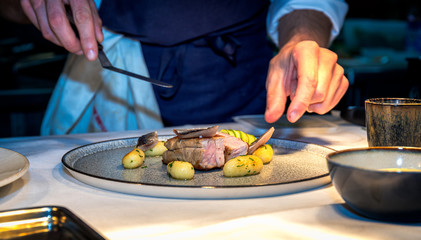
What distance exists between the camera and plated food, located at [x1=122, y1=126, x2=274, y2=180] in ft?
2.64

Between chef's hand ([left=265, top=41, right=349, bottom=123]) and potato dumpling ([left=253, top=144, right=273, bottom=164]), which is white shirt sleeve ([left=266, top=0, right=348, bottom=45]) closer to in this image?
chef's hand ([left=265, top=41, right=349, bottom=123])

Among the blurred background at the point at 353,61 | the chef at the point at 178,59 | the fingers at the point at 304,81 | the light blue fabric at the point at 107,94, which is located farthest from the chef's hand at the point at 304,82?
the blurred background at the point at 353,61

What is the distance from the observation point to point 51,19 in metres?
1.12

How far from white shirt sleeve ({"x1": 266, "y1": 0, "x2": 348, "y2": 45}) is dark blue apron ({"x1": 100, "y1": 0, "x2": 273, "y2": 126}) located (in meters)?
0.09

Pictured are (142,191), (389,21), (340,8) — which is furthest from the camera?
(389,21)

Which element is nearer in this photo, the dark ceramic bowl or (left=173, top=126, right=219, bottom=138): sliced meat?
the dark ceramic bowl

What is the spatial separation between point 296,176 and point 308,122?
2.09 ft

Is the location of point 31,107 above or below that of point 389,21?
below

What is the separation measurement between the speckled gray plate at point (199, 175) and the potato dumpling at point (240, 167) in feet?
0.04

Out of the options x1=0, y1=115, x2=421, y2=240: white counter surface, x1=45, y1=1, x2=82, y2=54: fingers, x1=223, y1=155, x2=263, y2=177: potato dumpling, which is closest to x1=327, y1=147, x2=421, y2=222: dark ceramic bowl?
x1=0, y1=115, x2=421, y2=240: white counter surface

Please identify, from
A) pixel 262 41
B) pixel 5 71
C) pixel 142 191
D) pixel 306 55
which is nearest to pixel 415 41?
pixel 262 41

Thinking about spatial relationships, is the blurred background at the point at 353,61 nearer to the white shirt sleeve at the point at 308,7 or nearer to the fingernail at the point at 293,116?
the white shirt sleeve at the point at 308,7

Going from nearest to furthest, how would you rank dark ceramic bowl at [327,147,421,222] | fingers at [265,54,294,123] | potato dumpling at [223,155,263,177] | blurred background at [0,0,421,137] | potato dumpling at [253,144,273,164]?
dark ceramic bowl at [327,147,421,222], potato dumpling at [223,155,263,177], potato dumpling at [253,144,273,164], fingers at [265,54,294,123], blurred background at [0,0,421,137]

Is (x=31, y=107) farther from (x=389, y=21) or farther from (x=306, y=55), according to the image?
(x=389, y=21)
